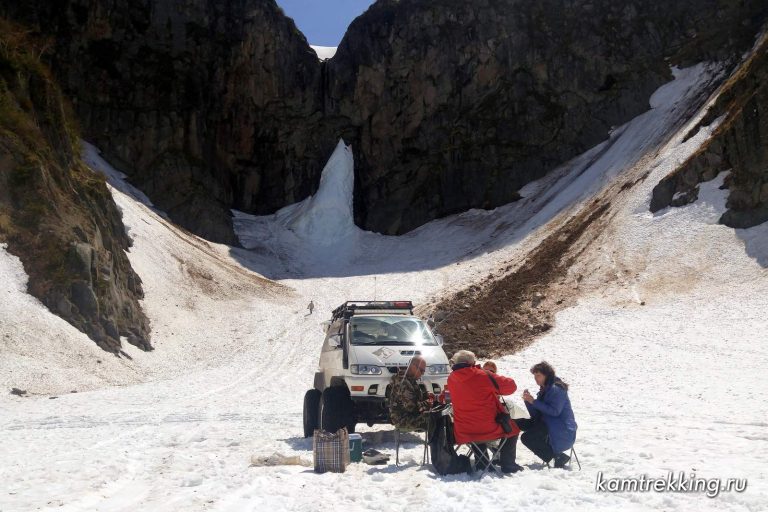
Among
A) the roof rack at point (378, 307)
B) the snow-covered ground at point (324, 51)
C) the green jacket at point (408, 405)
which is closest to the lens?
the green jacket at point (408, 405)

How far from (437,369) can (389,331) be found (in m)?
1.24

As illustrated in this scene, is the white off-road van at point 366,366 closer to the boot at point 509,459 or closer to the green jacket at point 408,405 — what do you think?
the green jacket at point 408,405

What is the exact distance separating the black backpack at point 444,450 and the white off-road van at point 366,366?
1129 millimetres

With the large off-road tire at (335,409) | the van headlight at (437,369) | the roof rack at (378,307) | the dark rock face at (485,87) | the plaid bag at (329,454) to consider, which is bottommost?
the plaid bag at (329,454)

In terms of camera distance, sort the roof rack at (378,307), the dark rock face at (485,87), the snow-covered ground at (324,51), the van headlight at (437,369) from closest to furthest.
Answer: the van headlight at (437,369) → the roof rack at (378,307) → the dark rock face at (485,87) → the snow-covered ground at (324,51)

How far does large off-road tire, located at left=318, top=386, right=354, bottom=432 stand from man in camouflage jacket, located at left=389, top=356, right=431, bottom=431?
4.51ft

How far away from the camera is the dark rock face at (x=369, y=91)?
53.9m

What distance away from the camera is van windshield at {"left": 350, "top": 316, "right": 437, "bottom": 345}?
10.4 metres

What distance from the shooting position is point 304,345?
2934 cm

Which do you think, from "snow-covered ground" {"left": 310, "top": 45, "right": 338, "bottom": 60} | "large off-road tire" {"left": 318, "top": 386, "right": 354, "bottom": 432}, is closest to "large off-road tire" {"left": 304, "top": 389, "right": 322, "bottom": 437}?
"large off-road tire" {"left": 318, "top": 386, "right": 354, "bottom": 432}

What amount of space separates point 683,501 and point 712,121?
3452 centimetres

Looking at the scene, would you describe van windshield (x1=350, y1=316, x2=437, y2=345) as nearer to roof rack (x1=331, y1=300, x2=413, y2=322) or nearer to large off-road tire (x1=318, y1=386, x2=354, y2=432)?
roof rack (x1=331, y1=300, x2=413, y2=322)

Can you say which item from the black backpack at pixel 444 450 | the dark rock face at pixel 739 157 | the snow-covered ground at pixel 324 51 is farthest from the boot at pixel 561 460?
the snow-covered ground at pixel 324 51
